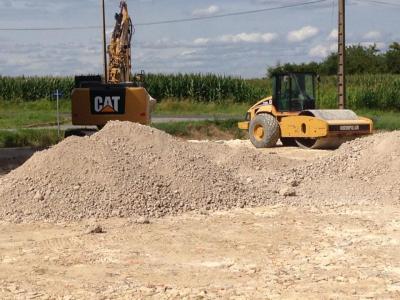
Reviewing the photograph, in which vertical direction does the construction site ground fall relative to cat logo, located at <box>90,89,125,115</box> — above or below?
below

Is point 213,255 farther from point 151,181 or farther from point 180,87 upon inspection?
point 180,87

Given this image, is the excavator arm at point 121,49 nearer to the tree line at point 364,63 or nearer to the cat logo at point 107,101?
the cat logo at point 107,101

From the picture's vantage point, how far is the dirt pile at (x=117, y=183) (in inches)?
407

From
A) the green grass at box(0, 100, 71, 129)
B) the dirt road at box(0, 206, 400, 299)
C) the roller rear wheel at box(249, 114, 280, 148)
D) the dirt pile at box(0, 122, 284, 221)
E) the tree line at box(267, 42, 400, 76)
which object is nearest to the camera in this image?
the dirt road at box(0, 206, 400, 299)

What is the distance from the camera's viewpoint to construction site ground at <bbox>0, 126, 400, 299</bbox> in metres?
6.68

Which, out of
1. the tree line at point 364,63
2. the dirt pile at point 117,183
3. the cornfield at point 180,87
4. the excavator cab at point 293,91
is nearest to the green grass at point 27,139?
the excavator cab at point 293,91

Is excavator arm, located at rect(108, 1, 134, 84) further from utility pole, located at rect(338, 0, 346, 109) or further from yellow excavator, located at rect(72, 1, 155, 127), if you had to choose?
utility pole, located at rect(338, 0, 346, 109)

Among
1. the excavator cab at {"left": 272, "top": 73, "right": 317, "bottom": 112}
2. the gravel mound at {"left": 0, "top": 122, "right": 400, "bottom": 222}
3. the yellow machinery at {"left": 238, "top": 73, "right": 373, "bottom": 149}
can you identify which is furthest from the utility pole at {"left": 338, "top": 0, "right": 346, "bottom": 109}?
the gravel mound at {"left": 0, "top": 122, "right": 400, "bottom": 222}

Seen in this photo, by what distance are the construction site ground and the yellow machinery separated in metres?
7.49

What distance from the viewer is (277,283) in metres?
6.89

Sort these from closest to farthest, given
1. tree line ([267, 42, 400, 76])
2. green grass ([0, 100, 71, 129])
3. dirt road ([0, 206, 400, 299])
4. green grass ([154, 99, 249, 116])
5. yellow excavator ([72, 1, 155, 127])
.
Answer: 1. dirt road ([0, 206, 400, 299])
2. yellow excavator ([72, 1, 155, 127])
3. green grass ([0, 100, 71, 129])
4. green grass ([154, 99, 249, 116])
5. tree line ([267, 42, 400, 76])

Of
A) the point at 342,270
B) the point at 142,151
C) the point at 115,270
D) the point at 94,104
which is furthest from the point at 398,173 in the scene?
the point at 94,104

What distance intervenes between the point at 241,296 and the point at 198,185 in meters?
4.77

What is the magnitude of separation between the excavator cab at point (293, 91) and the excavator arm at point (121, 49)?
4.83 m
